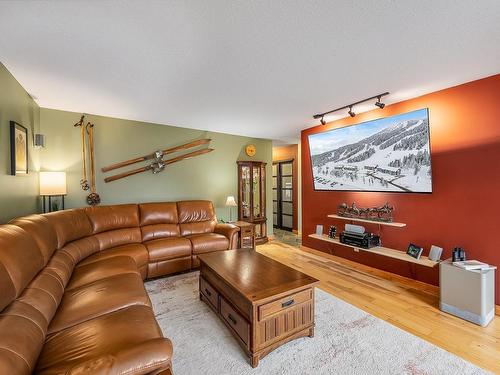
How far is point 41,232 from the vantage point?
6.09 ft

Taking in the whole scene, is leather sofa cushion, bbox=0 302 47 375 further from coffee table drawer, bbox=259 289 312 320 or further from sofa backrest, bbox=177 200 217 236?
sofa backrest, bbox=177 200 217 236

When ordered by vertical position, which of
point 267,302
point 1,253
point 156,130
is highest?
point 156,130

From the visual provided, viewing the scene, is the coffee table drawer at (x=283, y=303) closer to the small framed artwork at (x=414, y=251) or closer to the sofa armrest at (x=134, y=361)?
the sofa armrest at (x=134, y=361)

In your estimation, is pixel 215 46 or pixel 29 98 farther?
pixel 29 98

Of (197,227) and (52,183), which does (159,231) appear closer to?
(197,227)

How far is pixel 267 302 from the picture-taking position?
1.65 metres

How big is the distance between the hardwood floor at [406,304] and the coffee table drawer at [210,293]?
4.65 feet

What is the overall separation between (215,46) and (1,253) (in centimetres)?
188

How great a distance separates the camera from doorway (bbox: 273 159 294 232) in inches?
251

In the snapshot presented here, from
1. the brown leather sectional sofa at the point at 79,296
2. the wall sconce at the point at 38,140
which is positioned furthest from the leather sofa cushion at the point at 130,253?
the wall sconce at the point at 38,140

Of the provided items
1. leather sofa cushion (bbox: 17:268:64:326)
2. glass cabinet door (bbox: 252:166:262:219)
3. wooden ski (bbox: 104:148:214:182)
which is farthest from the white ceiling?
glass cabinet door (bbox: 252:166:262:219)

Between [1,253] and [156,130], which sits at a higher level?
[156,130]

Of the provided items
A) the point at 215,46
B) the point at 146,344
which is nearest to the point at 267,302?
the point at 146,344

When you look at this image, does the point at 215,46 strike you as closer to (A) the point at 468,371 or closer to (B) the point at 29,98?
(B) the point at 29,98
